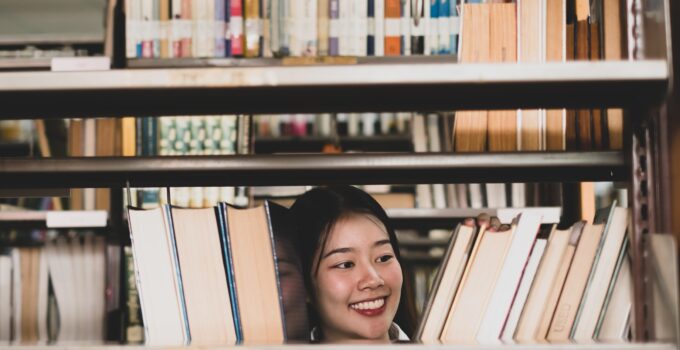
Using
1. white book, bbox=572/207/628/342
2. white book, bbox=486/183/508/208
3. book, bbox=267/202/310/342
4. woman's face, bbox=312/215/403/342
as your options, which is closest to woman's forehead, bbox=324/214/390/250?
woman's face, bbox=312/215/403/342

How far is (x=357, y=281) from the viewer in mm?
1556

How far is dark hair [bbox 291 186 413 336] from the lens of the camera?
1571 mm

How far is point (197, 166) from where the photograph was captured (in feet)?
4.33

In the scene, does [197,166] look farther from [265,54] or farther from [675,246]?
[265,54]

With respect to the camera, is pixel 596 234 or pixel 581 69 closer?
pixel 581 69

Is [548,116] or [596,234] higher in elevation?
[548,116]

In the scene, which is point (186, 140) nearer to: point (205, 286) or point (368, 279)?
point (368, 279)

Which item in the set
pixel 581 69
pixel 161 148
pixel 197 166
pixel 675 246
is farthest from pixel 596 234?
pixel 161 148

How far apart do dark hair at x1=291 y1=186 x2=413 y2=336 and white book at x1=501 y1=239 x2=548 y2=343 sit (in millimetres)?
496

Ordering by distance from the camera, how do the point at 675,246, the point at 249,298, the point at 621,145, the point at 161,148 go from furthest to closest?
the point at 161,148 → the point at 621,145 → the point at 249,298 → the point at 675,246

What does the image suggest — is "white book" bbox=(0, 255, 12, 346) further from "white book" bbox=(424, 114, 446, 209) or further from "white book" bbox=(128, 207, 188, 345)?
"white book" bbox=(424, 114, 446, 209)

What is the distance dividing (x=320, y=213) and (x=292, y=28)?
2.84 ft

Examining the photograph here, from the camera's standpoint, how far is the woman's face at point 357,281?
1.55 metres

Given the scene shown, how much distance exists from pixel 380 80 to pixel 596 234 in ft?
1.46
